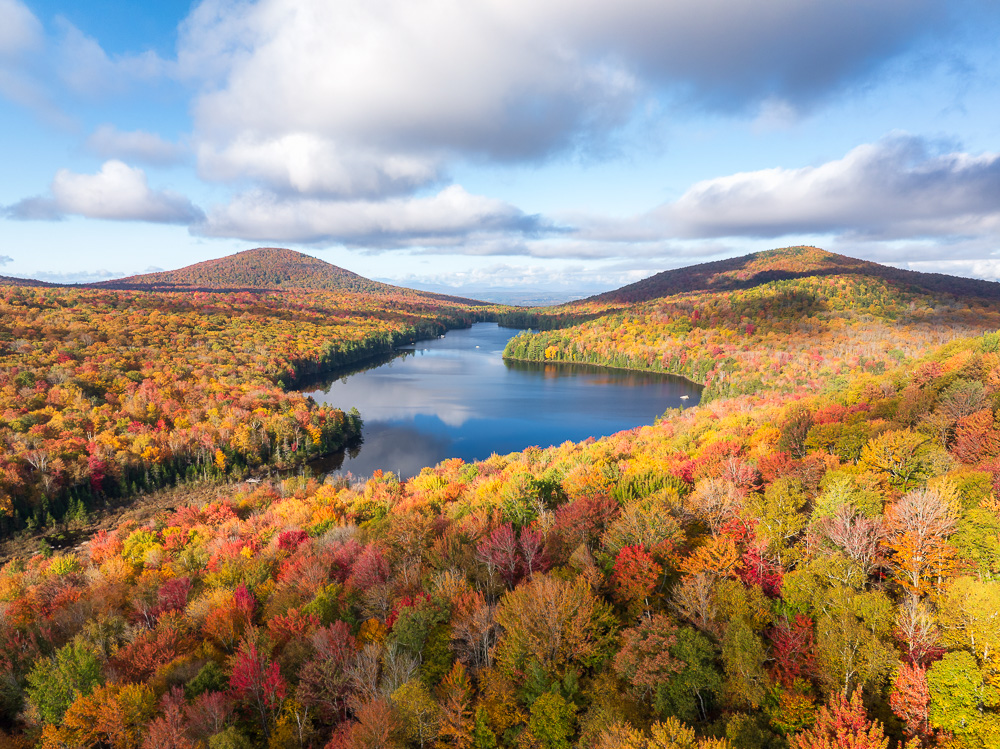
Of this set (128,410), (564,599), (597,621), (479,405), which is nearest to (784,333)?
(479,405)

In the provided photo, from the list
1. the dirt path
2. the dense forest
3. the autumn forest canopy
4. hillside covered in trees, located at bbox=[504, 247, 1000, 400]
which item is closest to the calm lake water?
the dense forest

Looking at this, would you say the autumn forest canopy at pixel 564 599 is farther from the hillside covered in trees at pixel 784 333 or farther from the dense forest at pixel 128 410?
the hillside covered in trees at pixel 784 333

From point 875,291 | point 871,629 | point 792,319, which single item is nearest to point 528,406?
point 871,629

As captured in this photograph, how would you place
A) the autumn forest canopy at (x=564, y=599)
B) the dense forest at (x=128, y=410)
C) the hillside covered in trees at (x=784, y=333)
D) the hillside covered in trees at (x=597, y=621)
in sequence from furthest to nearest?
the hillside covered in trees at (x=784, y=333) → the dense forest at (x=128, y=410) → the autumn forest canopy at (x=564, y=599) → the hillside covered in trees at (x=597, y=621)

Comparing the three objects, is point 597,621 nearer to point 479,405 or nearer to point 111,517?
point 111,517

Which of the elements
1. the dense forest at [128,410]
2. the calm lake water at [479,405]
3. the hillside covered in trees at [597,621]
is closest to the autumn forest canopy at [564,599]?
the hillside covered in trees at [597,621]

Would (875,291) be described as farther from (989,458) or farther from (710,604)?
(710,604)
